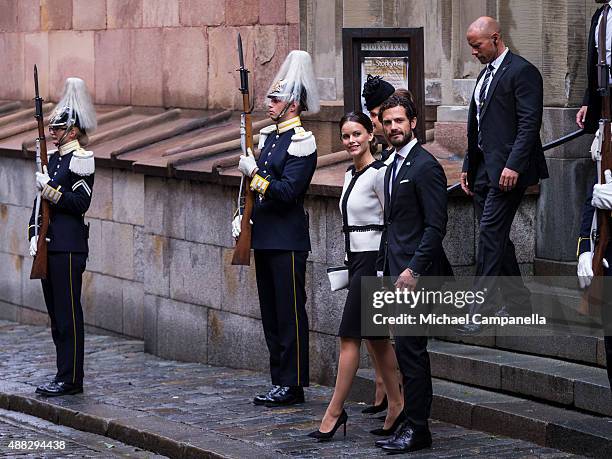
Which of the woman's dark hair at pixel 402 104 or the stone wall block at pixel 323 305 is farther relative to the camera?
the stone wall block at pixel 323 305

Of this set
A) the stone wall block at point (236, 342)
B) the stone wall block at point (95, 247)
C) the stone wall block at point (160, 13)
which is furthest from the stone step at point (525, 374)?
the stone wall block at point (160, 13)

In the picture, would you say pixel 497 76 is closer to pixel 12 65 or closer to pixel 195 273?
pixel 195 273

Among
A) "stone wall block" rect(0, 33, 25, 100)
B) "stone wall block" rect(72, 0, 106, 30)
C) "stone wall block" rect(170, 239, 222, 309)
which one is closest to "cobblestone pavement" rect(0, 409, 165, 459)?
"stone wall block" rect(170, 239, 222, 309)

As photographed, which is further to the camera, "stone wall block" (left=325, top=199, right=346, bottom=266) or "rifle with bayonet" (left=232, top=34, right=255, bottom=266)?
"stone wall block" (left=325, top=199, right=346, bottom=266)

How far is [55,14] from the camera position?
53.3 feet

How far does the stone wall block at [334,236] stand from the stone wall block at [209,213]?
1.33 m

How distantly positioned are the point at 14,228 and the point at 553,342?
26.6 ft

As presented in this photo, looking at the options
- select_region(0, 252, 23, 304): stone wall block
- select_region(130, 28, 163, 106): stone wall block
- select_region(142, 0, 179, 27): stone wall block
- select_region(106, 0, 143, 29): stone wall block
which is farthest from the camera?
select_region(0, 252, 23, 304): stone wall block

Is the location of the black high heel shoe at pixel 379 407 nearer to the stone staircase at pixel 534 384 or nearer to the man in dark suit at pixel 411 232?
the stone staircase at pixel 534 384

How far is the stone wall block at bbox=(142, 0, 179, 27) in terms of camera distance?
14.2 meters

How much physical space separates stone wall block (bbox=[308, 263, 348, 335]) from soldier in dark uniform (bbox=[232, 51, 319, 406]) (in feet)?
1.95

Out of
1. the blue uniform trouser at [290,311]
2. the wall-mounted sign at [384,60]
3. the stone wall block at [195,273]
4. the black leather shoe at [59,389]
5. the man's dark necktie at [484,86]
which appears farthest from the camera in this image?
the stone wall block at [195,273]

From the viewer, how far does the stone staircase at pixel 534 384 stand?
8.27 metres

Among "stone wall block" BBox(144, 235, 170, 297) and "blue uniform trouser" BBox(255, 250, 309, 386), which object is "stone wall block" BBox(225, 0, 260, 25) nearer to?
"stone wall block" BBox(144, 235, 170, 297)
